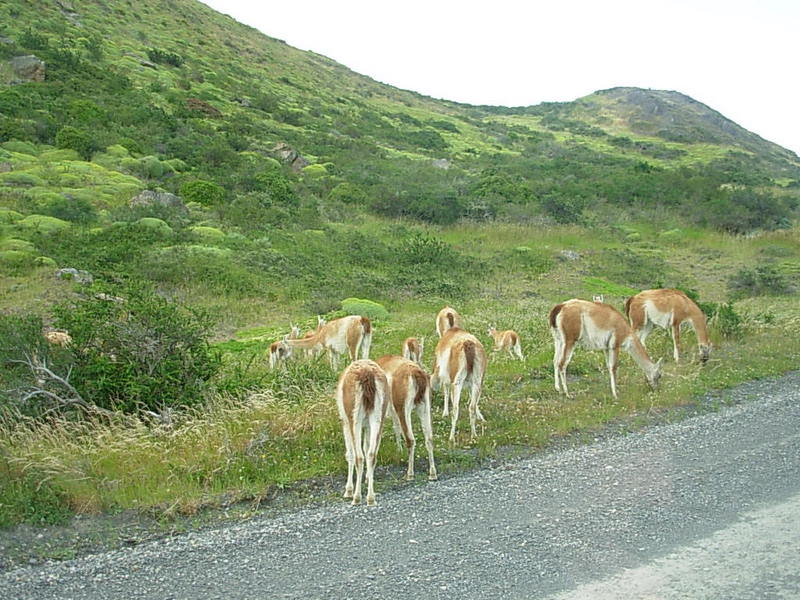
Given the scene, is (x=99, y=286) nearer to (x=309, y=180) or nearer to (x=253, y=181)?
(x=253, y=181)

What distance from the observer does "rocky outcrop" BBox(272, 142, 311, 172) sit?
40.0 meters

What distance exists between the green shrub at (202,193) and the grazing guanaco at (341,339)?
1673 cm

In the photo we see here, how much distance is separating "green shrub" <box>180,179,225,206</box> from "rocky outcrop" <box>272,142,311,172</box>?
979 cm

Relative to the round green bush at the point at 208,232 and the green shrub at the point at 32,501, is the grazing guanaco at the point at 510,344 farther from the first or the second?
the round green bush at the point at 208,232

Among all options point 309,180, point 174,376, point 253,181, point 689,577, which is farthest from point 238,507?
point 309,180

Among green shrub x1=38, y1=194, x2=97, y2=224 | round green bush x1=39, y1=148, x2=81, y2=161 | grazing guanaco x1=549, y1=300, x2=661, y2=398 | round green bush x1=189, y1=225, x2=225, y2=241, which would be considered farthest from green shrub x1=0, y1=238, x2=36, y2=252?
grazing guanaco x1=549, y1=300, x2=661, y2=398

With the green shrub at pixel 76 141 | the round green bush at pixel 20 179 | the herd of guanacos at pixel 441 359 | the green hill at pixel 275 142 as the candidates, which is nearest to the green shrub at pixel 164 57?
the green hill at pixel 275 142

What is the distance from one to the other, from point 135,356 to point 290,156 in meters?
31.7

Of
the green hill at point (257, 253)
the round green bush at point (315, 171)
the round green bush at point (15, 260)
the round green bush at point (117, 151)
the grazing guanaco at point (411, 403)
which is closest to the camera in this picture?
the grazing guanaco at point (411, 403)

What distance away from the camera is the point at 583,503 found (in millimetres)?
7223

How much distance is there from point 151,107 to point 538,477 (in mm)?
36566

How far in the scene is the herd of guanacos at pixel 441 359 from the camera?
7688 millimetres

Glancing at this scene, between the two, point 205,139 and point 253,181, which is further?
point 205,139

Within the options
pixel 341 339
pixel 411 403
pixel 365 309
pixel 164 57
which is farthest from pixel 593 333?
pixel 164 57
